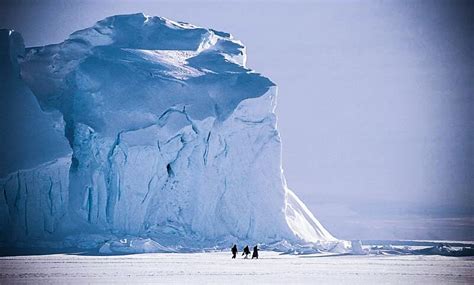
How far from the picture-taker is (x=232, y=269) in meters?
24.6

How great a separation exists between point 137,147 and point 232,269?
10.2 meters

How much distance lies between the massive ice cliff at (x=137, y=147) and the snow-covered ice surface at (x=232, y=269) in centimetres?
344

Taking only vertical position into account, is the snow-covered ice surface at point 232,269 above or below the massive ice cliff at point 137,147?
below

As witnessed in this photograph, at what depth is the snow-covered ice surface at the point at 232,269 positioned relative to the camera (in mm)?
21766

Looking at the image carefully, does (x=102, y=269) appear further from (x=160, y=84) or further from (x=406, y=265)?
(x=160, y=84)

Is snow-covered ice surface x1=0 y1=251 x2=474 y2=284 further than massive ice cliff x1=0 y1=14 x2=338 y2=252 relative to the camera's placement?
No

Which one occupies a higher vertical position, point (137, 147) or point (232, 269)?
point (137, 147)

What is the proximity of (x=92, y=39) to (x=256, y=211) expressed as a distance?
915 centimetres

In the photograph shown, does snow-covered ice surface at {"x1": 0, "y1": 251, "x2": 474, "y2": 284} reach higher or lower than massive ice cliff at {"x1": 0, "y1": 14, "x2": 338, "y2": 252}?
lower

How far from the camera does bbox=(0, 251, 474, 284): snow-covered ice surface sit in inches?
857

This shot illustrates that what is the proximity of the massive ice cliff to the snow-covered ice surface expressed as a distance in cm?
344

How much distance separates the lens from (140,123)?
3378cm

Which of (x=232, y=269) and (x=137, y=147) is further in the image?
(x=137, y=147)

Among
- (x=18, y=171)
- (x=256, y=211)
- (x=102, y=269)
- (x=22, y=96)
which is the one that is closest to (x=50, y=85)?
(x=22, y=96)
